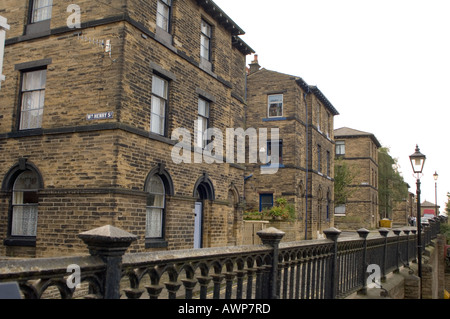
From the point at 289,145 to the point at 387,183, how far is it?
3255 centimetres

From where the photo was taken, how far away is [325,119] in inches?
1289

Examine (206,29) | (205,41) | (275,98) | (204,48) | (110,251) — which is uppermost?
(275,98)

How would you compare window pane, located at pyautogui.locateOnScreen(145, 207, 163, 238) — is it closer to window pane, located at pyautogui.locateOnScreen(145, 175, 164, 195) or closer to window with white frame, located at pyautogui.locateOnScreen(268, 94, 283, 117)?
window pane, located at pyautogui.locateOnScreen(145, 175, 164, 195)

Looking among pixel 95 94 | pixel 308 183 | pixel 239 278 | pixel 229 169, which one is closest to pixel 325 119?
pixel 308 183

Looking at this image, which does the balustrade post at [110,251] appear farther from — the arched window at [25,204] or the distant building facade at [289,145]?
the distant building facade at [289,145]

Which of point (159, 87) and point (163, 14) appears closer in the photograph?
point (159, 87)

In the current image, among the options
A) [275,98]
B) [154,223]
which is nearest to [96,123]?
[154,223]

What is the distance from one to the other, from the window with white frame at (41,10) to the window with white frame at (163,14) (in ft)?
10.2

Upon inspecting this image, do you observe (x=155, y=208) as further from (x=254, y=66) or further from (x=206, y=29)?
(x=254, y=66)

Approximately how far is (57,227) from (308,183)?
65.7 feet

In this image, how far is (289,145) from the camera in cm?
2636

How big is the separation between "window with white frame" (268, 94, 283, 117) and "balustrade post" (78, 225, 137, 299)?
24773 mm

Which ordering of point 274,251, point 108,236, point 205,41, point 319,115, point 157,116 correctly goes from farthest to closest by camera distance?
1. point 319,115
2. point 205,41
3. point 157,116
4. point 274,251
5. point 108,236

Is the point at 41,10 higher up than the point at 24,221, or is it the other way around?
the point at 41,10
